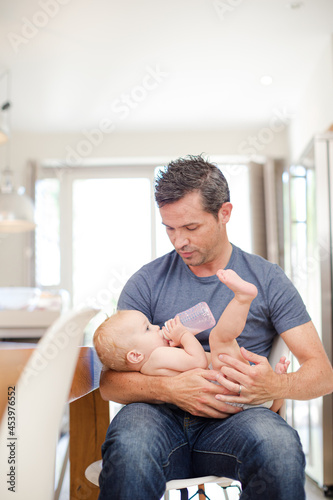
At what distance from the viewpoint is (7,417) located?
971mm

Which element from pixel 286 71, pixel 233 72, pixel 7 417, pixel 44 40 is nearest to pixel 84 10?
pixel 44 40

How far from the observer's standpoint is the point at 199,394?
1270 mm

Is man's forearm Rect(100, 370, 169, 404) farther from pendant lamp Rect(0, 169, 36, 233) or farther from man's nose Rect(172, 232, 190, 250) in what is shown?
pendant lamp Rect(0, 169, 36, 233)

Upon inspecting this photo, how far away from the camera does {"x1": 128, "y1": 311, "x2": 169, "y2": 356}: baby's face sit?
1375mm

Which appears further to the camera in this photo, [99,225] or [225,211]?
[99,225]

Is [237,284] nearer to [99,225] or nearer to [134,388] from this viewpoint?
[134,388]

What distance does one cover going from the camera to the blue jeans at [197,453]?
1.07 meters

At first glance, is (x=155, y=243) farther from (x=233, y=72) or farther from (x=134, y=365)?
(x=134, y=365)

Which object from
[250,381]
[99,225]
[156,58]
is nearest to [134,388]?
[250,381]

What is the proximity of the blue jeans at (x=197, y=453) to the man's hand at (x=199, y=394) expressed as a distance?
0.16ft

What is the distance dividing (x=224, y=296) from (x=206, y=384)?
31 centimetres

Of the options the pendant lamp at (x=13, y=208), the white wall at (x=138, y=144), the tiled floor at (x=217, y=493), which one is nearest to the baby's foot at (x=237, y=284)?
the tiled floor at (x=217, y=493)

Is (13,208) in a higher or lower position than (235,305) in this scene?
higher

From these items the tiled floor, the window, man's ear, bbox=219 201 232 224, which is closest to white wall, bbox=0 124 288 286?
the window
